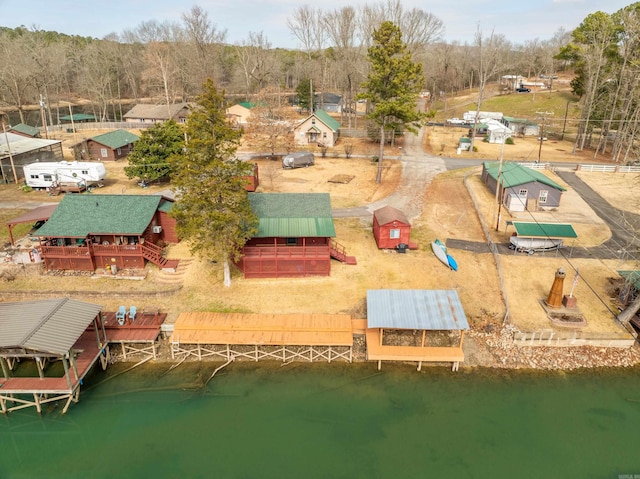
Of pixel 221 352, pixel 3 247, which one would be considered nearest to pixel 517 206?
pixel 221 352

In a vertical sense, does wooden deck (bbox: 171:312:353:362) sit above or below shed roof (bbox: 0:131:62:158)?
below

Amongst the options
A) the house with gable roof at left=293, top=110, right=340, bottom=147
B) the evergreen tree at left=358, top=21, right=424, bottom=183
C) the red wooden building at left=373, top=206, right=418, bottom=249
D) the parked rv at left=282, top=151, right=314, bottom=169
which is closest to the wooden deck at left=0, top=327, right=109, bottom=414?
the red wooden building at left=373, top=206, right=418, bottom=249

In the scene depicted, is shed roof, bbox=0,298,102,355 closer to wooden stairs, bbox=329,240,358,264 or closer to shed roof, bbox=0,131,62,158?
wooden stairs, bbox=329,240,358,264

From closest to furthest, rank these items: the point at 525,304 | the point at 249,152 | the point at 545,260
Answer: the point at 525,304 < the point at 545,260 < the point at 249,152

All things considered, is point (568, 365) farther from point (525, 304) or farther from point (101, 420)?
point (101, 420)

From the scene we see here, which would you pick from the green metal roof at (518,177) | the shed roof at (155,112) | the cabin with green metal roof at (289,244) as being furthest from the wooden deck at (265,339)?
the shed roof at (155,112)

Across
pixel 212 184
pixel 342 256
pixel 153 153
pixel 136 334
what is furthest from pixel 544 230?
pixel 153 153
